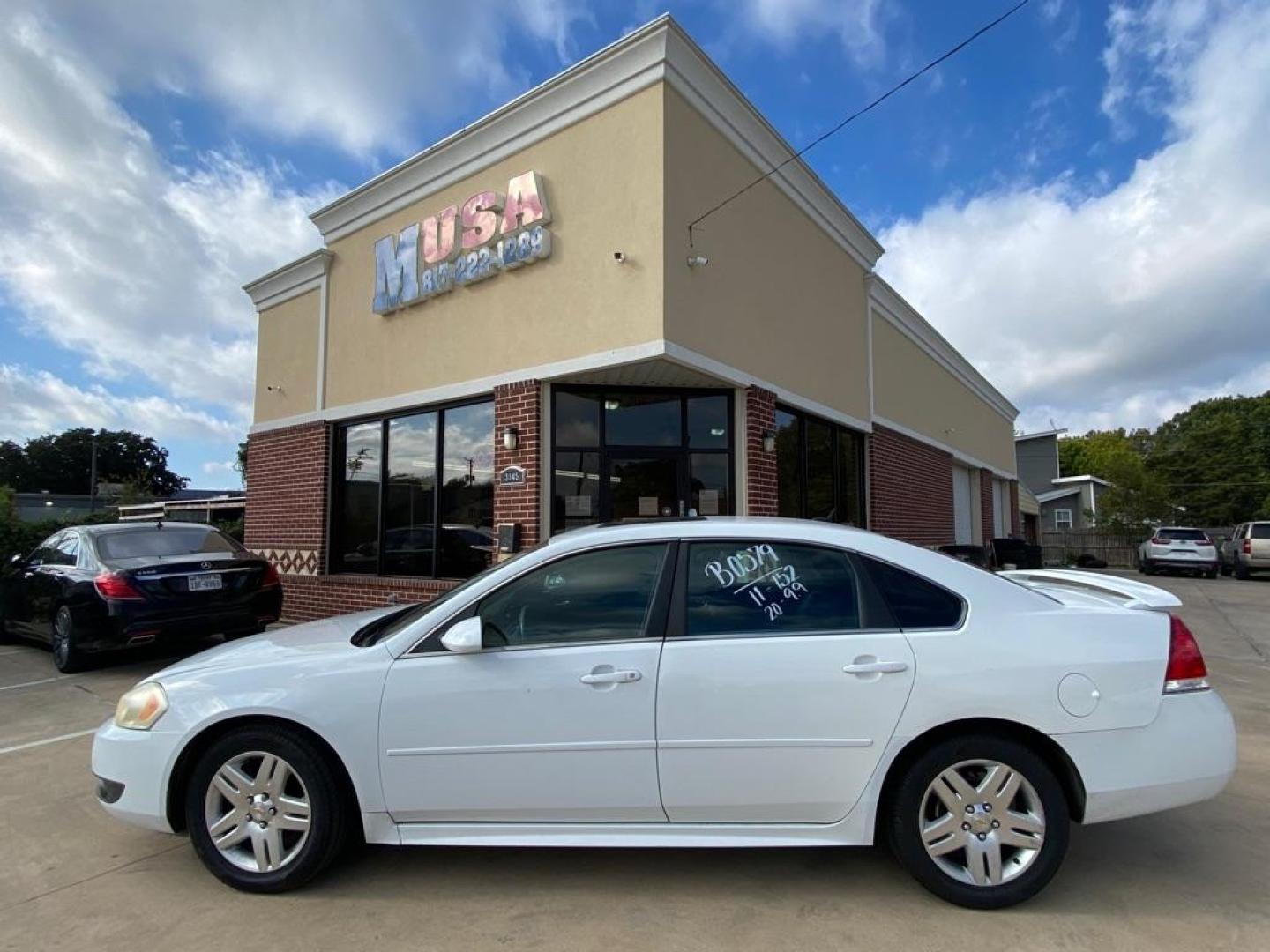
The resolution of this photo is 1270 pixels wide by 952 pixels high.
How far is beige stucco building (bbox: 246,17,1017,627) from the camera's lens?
7.23 m

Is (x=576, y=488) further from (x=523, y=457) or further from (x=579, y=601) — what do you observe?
(x=579, y=601)

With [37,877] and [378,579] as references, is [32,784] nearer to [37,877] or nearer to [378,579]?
[37,877]

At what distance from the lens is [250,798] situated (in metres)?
2.98

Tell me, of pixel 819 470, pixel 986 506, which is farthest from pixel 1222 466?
pixel 819 470

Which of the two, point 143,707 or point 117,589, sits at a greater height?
point 117,589

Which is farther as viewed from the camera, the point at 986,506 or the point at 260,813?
the point at 986,506

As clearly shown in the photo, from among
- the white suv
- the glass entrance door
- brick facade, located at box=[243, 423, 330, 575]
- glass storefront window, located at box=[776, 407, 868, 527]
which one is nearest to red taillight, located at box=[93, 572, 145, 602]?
brick facade, located at box=[243, 423, 330, 575]

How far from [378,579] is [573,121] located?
5.80 m

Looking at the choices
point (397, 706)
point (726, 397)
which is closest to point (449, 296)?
point (726, 397)

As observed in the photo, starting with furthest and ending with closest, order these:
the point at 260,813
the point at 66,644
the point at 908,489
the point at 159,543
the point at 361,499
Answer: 1. the point at 908,489
2. the point at 361,499
3. the point at 159,543
4. the point at 66,644
5. the point at 260,813

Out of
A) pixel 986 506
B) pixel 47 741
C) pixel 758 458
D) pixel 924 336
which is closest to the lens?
pixel 47 741

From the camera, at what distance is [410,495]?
9.40 m

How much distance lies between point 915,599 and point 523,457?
17.4 ft

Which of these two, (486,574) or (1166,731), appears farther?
(486,574)
